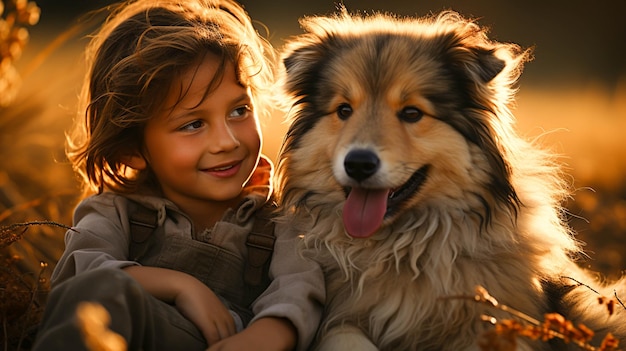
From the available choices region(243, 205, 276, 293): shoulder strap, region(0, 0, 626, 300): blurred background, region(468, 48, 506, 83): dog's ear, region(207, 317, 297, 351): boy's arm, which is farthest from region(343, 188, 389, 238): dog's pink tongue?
region(0, 0, 626, 300): blurred background

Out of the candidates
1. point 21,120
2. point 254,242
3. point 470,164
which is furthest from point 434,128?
point 21,120

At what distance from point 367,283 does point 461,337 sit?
0.49 m

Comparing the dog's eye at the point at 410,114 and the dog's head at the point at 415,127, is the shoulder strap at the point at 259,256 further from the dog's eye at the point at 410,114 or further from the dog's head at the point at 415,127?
the dog's eye at the point at 410,114

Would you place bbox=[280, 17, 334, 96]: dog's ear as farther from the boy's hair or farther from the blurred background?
the blurred background

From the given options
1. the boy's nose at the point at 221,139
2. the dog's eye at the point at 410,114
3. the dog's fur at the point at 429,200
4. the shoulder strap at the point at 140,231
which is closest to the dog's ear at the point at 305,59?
the dog's fur at the point at 429,200

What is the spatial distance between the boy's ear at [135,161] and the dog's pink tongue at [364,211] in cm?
116

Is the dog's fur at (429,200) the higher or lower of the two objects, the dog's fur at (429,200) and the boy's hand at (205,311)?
the higher

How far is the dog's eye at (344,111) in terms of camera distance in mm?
3676

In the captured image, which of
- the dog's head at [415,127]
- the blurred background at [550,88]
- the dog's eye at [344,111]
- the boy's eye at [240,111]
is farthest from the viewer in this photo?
the blurred background at [550,88]

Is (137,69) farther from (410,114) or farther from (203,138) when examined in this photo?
(410,114)

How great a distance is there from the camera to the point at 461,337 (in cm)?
334

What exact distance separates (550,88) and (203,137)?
6316 millimetres

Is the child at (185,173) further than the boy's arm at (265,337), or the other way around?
the child at (185,173)

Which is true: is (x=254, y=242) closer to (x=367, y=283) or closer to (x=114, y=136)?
(x=367, y=283)
